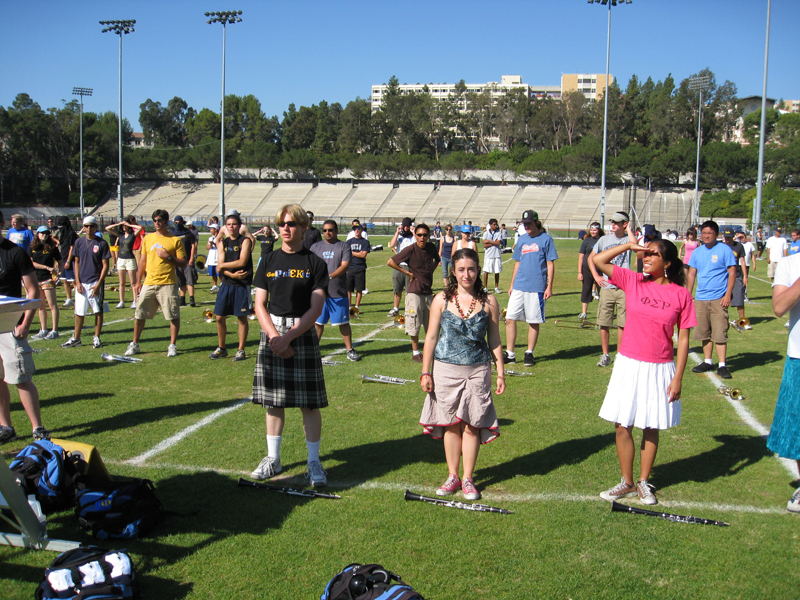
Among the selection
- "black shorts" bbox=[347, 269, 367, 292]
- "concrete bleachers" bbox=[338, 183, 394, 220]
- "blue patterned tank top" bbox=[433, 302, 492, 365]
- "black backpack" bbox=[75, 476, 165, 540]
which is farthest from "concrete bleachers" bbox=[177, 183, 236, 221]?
"blue patterned tank top" bbox=[433, 302, 492, 365]

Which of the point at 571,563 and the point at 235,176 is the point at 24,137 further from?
the point at 571,563

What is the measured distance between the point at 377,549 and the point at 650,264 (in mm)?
2759

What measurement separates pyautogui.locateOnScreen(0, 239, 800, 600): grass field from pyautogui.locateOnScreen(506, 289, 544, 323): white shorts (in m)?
0.82

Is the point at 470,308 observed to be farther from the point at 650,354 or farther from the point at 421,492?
the point at 421,492

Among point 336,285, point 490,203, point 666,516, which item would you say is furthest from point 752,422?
point 490,203

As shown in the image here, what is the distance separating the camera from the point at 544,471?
5.18 meters

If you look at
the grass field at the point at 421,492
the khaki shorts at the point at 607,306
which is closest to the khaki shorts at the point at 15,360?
the grass field at the point at 421,492

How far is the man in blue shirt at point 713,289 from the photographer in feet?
27.4

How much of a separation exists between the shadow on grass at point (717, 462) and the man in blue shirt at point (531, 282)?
130 inches

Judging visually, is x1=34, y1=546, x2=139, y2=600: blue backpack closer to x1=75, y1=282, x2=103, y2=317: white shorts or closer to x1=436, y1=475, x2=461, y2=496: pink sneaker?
x1=436, y1=475, x2=461, y2=496: pink sneaker

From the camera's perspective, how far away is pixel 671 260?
4570 millimetres

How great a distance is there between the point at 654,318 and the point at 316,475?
9.22 feet

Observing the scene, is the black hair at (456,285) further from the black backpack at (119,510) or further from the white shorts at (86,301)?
the white shorts at (86,301)

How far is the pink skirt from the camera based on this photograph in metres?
4.52
